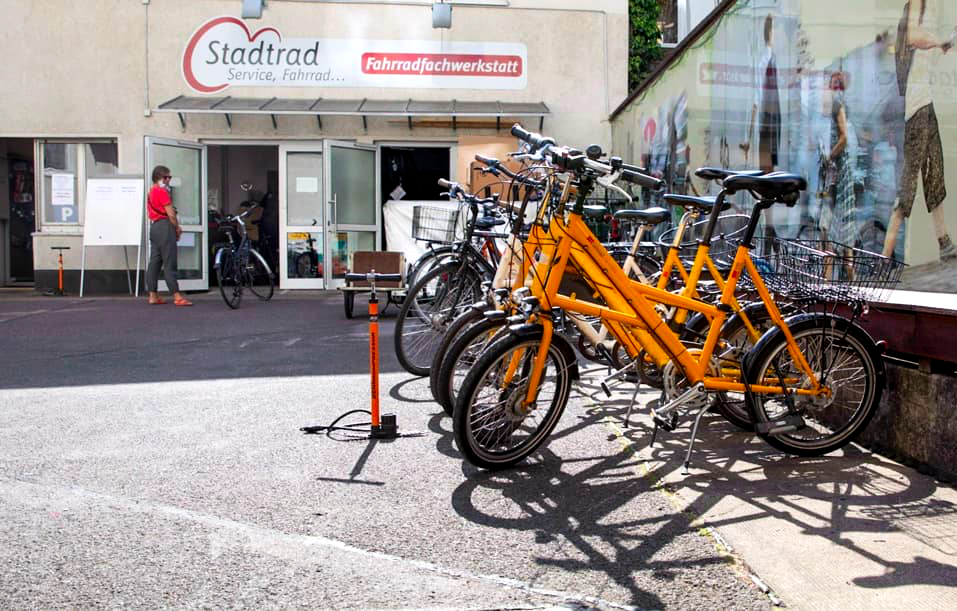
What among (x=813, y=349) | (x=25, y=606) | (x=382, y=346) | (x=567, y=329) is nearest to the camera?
(x=25, y=606)

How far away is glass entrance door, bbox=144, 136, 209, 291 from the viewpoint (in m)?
14.1

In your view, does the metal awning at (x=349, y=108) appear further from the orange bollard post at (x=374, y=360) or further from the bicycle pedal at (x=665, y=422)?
the bicycle pedal at (x=665, y=422)

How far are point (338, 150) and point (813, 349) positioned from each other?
37.1ft

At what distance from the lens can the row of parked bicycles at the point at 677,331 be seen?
3852 mm

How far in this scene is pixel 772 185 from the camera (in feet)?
13.1

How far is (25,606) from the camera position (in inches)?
104

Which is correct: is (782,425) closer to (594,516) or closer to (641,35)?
(594,516)

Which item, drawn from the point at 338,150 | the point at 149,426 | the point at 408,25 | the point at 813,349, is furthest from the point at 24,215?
the point at 813,349

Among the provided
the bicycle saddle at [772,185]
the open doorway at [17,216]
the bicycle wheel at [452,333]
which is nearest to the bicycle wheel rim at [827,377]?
the bicycle saddle at [772,185]

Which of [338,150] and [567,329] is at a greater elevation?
[338,150]

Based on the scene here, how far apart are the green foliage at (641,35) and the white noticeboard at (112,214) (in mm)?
10021

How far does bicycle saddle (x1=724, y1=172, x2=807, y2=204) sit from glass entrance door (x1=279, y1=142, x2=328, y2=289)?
11098 millimetres

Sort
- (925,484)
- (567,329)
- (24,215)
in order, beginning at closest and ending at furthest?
(925,484)
(567,329)
(24,215)

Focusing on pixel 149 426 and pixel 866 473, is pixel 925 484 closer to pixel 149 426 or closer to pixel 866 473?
pixel 866 473
